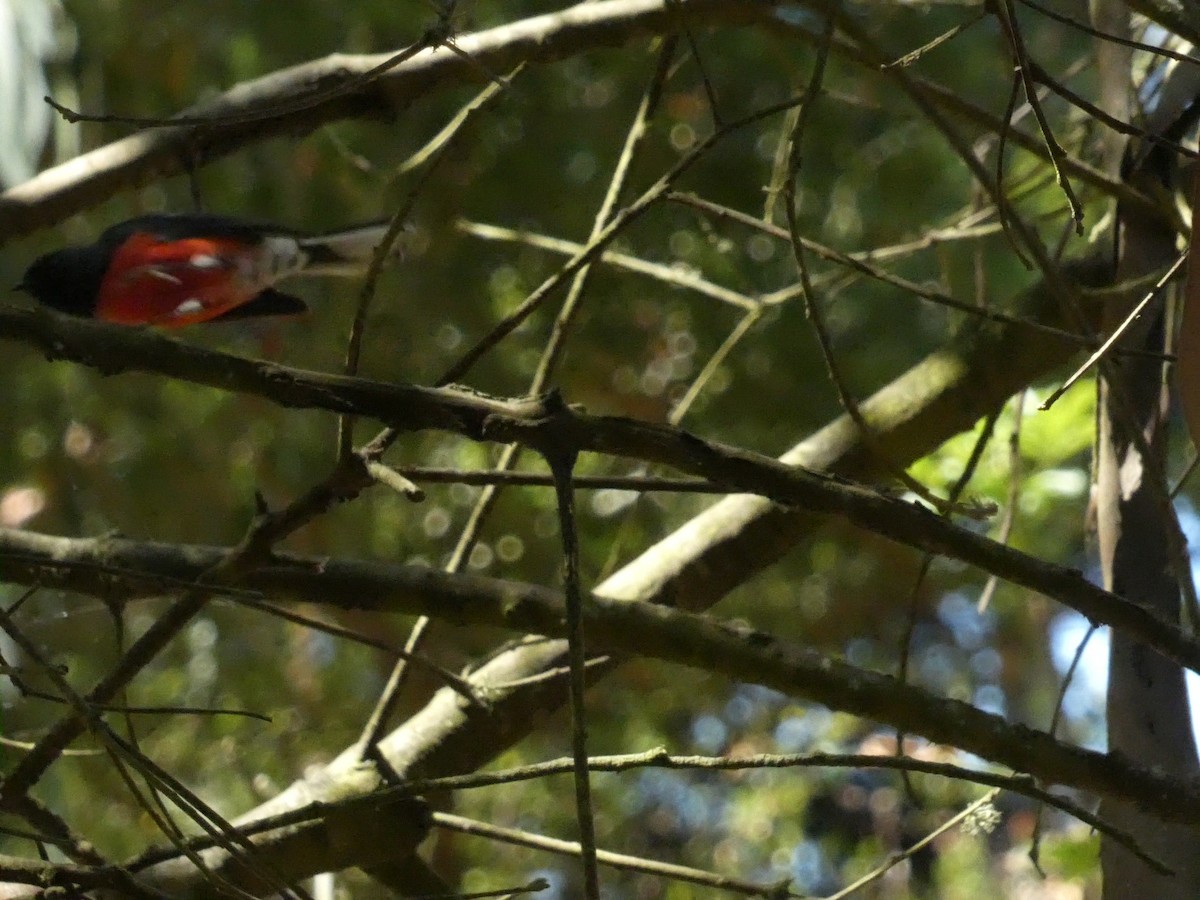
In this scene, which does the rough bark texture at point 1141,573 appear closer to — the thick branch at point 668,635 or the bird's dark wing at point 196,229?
the thick branch at point 668,635

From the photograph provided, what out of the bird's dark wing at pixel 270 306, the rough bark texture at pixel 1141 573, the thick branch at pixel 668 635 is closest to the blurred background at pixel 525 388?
the bird's dark wing at pixel 270 306

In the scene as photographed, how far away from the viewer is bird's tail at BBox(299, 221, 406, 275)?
5.43 ft

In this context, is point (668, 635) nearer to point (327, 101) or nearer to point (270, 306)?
point (327, 101)

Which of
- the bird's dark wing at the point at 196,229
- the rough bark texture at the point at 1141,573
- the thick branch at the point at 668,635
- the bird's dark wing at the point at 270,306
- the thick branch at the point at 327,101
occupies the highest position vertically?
the bird's dark wing at the point at 196,229

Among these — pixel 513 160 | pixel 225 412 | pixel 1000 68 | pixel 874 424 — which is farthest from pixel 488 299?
pixel 874 424

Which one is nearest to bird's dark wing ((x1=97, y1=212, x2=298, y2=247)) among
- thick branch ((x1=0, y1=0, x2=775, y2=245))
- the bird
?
the bird

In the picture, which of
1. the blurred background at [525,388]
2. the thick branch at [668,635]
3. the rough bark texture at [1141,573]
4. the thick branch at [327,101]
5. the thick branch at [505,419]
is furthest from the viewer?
the blurred background at [525,388]

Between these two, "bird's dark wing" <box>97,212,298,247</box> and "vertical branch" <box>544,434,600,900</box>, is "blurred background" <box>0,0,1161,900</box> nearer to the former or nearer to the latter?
"bird's dark wing" <box>97,212,298,247</box>

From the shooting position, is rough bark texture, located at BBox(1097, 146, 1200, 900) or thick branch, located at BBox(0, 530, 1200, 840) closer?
thick branch, located at BBox(0, 530, 1200, 840)

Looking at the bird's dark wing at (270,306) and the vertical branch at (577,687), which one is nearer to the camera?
the vertical branch at (577,687)

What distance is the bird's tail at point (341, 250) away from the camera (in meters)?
1.65

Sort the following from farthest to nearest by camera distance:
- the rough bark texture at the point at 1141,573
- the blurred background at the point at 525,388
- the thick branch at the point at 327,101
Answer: the blurred background at the point at 525,388
the thick branch at the point at 327,101
the rough bark texture at the point at 1141,573

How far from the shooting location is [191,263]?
165 cm

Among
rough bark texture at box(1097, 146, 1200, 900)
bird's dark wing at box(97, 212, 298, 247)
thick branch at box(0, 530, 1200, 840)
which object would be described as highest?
bird's dark wing at box(97, 212, 298, 247)
